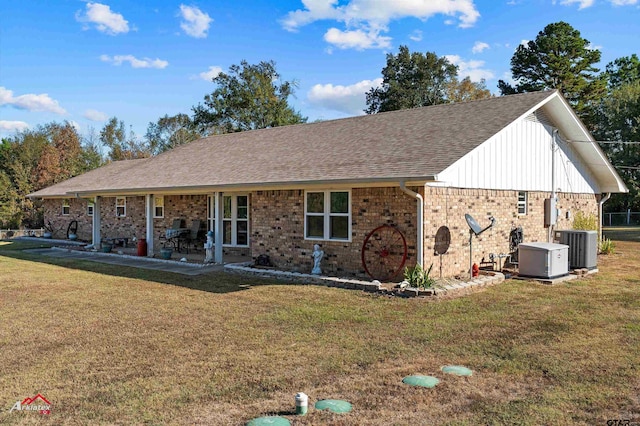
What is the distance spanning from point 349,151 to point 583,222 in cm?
856

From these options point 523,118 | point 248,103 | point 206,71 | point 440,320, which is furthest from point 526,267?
point 206,71

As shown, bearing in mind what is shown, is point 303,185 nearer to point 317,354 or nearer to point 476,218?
point 476,218

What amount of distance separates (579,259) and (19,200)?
110 feet

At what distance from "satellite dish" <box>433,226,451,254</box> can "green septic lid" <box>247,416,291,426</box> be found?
7146 millimetres

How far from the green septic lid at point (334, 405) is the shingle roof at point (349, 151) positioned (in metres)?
5.65

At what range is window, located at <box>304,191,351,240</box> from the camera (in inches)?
453

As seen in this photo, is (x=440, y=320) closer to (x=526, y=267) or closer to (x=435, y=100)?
(x=526, y=267)

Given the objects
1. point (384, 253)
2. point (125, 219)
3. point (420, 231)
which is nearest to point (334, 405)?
point (420, 231)

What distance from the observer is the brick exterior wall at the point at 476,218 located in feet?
34.8

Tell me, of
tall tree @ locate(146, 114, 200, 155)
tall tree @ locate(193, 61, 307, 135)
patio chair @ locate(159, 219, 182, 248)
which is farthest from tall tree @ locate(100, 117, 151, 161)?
patio chair @ locate(159, 219, 182, 248)

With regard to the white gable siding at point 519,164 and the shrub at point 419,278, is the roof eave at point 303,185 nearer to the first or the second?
the white gable siding at point 519,164

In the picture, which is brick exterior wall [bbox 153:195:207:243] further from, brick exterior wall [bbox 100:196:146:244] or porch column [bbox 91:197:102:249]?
porch column [bbox 91:197:102:249]

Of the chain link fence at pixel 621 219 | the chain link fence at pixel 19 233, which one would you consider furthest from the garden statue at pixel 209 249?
the chain link fence at pixel 621 219

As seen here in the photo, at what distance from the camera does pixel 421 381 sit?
16.4ft
